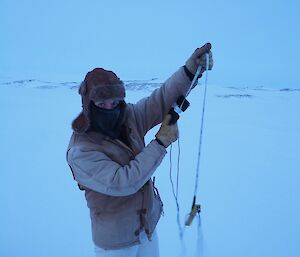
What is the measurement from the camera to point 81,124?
6.07 feet

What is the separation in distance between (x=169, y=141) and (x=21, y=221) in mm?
2898

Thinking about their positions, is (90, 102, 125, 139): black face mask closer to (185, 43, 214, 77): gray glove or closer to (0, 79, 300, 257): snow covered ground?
(185, 43, 214, 77): gray glove

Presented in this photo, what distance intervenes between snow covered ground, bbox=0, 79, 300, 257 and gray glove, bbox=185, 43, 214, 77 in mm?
2029

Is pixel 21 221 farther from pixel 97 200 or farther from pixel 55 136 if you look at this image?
pixel 55 136

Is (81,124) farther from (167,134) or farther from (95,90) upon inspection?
(167,134)

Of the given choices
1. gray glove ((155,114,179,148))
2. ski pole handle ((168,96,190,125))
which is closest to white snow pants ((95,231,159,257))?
gray glove ((155,114,179,148))

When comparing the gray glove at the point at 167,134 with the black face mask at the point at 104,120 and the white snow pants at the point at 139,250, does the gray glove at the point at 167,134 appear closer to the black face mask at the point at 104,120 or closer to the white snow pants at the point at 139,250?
the black face mask at the point at 104,120

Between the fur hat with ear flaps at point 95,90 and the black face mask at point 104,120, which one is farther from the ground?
the fur hat with ear flaps at point 95,90

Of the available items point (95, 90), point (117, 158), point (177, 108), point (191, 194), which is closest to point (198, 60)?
point (177, 108)

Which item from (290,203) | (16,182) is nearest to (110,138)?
(290,203)

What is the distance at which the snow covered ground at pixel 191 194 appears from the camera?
3462mm

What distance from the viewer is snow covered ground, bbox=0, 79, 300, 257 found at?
11.4 ft

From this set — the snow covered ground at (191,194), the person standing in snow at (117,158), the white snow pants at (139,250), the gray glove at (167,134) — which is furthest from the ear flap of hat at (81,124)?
the snow covered ground at (191,194)

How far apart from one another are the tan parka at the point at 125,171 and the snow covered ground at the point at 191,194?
5.11 feet
